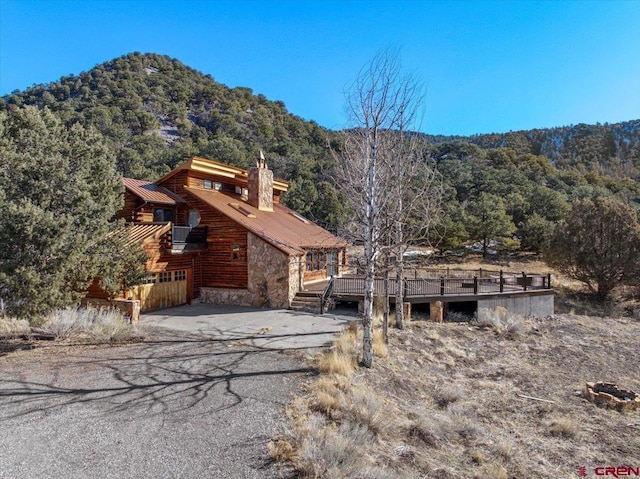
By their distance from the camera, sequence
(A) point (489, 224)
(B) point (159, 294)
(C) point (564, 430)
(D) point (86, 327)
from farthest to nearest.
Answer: (A) point (489, 224) < (B) point (159, 294) < (D) point (86, 327) < (C) point (564, 430)

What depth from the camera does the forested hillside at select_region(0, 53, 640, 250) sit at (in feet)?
122

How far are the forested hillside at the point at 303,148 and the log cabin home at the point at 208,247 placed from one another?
3.61 meters

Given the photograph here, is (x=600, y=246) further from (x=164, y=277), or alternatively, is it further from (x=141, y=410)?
(x=141, y=410)

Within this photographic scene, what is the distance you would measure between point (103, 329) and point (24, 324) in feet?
9.00

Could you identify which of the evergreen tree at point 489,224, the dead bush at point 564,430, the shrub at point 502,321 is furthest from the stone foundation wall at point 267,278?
the evergreen tree at point 489,224

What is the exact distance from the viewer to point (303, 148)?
6034 cm

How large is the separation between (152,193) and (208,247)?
12.6 ft

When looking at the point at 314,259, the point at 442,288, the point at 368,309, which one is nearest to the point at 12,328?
the point at 368,309

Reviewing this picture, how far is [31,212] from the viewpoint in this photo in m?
8.20

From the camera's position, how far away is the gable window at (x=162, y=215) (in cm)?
1787

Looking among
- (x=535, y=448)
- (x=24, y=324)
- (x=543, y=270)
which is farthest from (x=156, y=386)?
(x=543, y=270)

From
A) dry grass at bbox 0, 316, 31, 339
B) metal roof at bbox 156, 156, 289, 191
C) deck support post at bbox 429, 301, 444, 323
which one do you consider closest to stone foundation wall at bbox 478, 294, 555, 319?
deck support post at bbox 429, 301, 444, 323

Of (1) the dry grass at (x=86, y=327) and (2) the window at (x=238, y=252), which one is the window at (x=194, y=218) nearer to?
(2) the window at (x=238, y=252)

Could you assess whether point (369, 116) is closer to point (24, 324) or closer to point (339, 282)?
point (339, 282)
